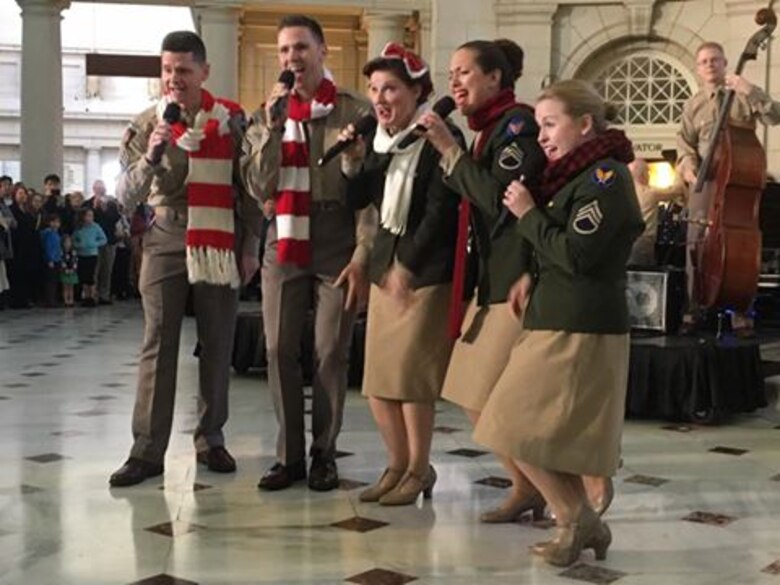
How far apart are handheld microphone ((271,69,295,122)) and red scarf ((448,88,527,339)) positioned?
68 cm

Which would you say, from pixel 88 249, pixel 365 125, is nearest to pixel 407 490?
pixel 365 125

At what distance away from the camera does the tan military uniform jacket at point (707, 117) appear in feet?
19.5

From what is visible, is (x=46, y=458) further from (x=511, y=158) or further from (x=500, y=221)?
(x=511, y=158)

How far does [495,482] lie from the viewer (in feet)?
13.9

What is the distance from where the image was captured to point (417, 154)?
11.7ft

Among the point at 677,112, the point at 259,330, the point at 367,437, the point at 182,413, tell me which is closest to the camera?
the point at 367,437

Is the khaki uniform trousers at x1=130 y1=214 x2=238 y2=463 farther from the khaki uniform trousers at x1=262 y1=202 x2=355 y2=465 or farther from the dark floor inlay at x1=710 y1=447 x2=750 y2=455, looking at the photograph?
the dark floor inlay at x1=710 y1=447 x2=750 y2=455

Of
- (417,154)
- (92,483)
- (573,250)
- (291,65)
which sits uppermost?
(291,65)

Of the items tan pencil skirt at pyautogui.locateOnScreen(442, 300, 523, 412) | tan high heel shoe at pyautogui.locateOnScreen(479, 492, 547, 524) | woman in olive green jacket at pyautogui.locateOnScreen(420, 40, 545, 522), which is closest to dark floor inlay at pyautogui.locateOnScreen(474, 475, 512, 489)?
tan high heel shoe at pyautogui.locateOnScreen(479, 492, 547, 524)

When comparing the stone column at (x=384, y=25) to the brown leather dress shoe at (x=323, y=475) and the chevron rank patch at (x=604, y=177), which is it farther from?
the chevron rank patch at (x=604, y=177)

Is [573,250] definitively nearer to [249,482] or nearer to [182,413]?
[249,482]

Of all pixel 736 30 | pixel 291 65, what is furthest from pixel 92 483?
pixel 736 30

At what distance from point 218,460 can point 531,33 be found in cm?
906

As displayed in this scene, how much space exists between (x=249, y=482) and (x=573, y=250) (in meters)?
1.80
